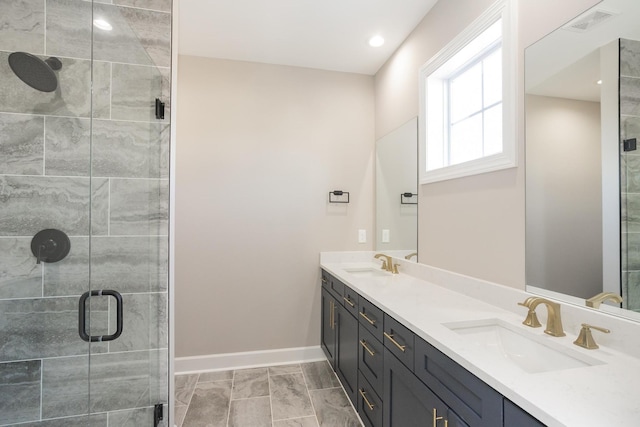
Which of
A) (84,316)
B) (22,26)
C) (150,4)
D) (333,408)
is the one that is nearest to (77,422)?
(84,316)

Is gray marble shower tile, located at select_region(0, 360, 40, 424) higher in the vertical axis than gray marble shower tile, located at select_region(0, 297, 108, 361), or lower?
lower

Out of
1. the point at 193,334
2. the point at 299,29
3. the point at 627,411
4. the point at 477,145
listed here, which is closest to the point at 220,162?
the point at 299,29

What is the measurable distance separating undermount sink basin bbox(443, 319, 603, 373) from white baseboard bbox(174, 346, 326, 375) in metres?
1.88

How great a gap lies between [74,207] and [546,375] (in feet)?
6.55

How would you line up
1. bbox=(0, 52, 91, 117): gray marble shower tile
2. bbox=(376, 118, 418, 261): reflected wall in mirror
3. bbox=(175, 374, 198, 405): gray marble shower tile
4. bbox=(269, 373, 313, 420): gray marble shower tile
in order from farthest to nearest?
bbox=(376, 118, 418, 261): reflected wall in mirror → bbox=(175, 374, 198, 405): gray marble shower tile → bbox=(269, 373, 313, 420): gray marble shower tile → bbox=(0, 52, 91, 117): gray marble shower tile

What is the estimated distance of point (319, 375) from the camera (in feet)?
8.39

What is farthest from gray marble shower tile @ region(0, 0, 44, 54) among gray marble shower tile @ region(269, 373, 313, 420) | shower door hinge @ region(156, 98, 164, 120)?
gray marble shower tile @ region(269, 373, 313, 420)

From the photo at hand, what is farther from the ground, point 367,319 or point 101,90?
point 101,90

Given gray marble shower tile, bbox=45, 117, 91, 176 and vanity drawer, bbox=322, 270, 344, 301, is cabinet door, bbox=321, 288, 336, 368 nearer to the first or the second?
vanity drawer, bbox=322, 270, 344, 301

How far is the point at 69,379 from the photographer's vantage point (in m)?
1.47

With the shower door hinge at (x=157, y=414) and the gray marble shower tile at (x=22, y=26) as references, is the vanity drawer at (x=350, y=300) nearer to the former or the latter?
the shower door hinge at (x=157, y=414)

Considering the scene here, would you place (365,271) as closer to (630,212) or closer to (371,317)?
(371,317)

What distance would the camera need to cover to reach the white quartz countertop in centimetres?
69

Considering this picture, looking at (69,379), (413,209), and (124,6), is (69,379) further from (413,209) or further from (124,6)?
(413,209)
